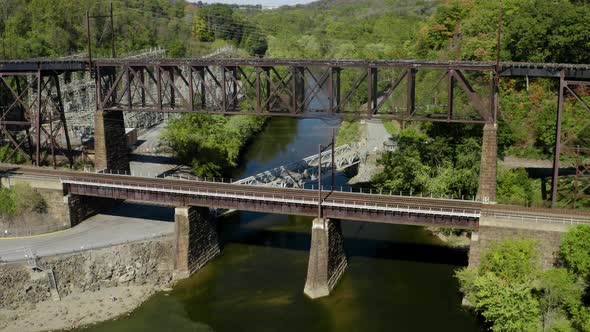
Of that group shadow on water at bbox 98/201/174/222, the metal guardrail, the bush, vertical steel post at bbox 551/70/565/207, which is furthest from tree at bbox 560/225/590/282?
the bush

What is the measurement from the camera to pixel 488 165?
159 feet

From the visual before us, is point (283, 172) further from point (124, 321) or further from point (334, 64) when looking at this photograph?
point (124, 321)

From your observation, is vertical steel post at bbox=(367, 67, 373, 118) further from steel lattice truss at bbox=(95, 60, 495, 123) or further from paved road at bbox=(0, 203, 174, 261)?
paved road at bbox=(0, 203, 174, 261)

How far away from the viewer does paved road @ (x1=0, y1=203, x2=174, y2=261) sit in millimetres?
50844

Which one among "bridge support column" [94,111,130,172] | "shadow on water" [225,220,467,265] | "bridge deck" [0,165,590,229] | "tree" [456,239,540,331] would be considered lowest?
"shadow on water" [225,220,467,265]

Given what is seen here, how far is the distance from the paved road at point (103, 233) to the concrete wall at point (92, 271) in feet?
3.94

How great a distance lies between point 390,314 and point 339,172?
1223 inches

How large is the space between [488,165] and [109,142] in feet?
119

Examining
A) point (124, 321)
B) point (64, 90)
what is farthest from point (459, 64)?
point (64, 90)

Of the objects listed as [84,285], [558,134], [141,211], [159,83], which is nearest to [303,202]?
[159,83]

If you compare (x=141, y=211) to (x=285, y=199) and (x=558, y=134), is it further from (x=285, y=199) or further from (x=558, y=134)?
(x=558, y=134)

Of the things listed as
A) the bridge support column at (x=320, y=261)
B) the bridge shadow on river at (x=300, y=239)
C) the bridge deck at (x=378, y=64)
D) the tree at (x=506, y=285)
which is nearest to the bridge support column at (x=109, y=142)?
the bridge shadow on river at (x=300, y=239)

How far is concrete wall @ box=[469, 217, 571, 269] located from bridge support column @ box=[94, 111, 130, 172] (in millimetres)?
36288

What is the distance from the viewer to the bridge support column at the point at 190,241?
168 feet
